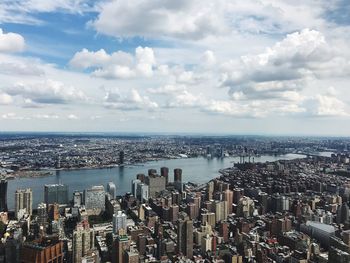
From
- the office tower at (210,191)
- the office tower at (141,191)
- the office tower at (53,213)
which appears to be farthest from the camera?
the office tower at (141,191)

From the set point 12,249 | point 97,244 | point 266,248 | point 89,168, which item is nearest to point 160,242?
point 97,244

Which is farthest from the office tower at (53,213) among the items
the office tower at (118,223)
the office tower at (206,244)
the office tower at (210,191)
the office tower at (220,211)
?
the office tower at (210,191)

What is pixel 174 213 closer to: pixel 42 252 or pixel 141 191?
pixel 141 191

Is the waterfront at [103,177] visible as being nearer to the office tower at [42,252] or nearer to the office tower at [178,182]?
the office tower at [178,182]

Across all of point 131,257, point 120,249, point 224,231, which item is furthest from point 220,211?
point 131,257

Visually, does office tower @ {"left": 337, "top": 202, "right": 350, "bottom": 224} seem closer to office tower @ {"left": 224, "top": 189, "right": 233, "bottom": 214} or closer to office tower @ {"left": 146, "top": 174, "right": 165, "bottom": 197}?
office tower @ {"left": 224, "top": 189, "right": 233, "bottom": 214}

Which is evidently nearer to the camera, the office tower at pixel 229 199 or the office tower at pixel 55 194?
the office tower at pixel 229 199
